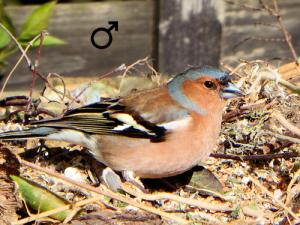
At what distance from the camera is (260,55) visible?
813cm

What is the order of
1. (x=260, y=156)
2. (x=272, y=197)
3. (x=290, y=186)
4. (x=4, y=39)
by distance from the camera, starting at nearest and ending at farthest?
(x=272, y=197) → (x=290, y=186) → (x=260, y=156) → (x=4, y=39)

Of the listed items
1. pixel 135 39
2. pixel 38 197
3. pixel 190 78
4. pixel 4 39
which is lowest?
pixel 135 39

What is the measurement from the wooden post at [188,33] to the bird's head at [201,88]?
2.76 m

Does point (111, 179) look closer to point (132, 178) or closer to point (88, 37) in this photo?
point (132, 178)

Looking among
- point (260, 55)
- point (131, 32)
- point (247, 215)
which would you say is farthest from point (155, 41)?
point (247, 215)

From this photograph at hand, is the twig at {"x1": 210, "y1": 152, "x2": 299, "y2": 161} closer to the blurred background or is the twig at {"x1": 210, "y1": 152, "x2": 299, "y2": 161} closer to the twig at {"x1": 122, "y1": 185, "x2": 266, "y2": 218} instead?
the twig at {"x1": 122, "y1": 185, "x2": 266, "y2": 218}

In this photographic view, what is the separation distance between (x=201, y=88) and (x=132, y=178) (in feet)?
1.91

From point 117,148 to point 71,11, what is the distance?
3.67 meters

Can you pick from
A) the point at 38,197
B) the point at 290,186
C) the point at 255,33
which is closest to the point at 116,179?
the point at 38,197

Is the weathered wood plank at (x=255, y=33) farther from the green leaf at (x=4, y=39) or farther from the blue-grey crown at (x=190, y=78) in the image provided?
the blue-grey crown at (x=190, y=78)

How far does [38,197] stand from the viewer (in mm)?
3930

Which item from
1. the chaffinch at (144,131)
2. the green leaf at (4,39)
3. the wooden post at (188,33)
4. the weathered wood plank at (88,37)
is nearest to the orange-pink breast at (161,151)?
the chaffinch at (144,131)

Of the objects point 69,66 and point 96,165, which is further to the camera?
point 69,66

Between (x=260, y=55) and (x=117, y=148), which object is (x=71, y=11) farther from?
(x=117, y=148)
